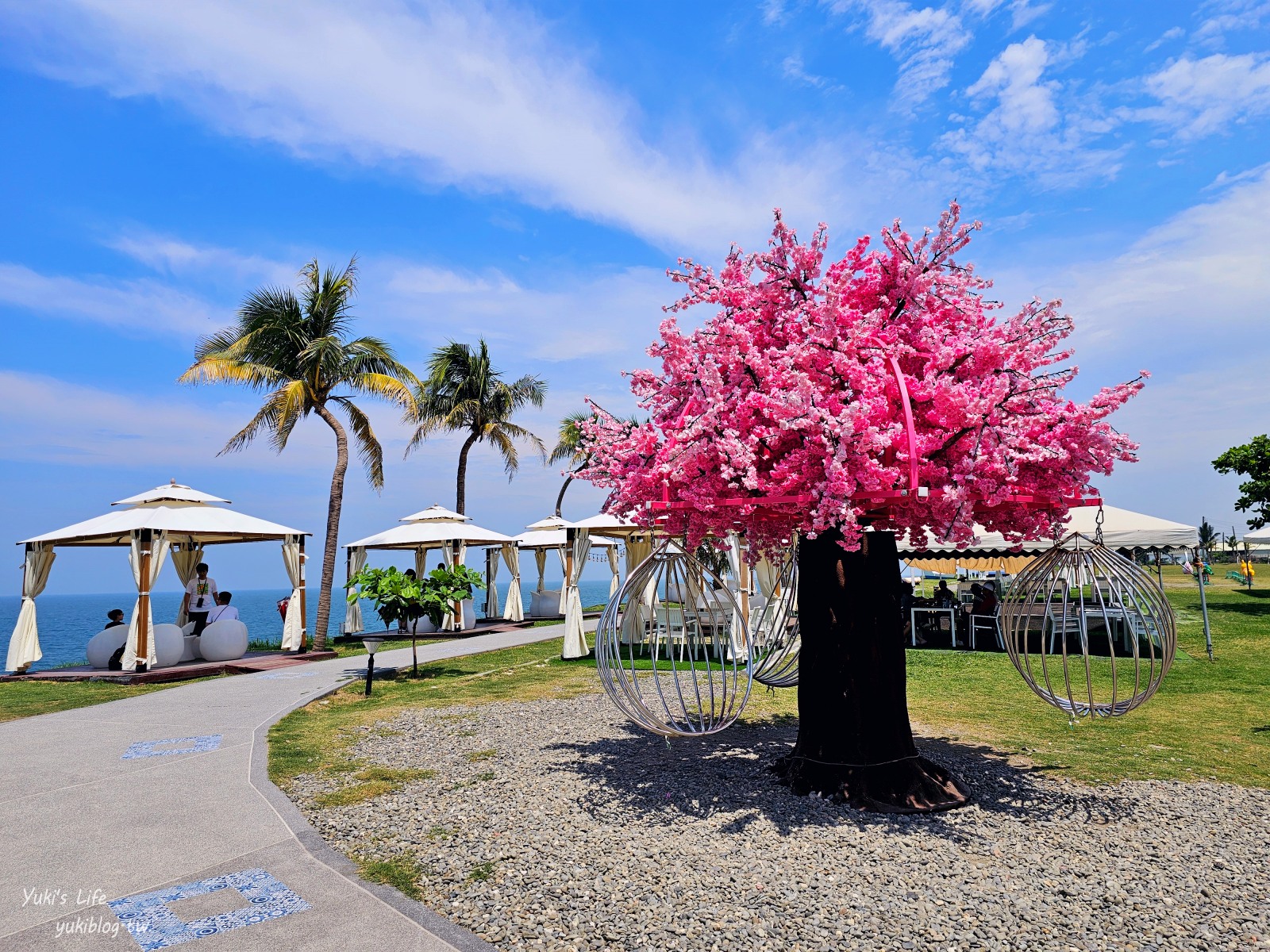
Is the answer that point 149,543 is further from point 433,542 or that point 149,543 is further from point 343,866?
point 343,866

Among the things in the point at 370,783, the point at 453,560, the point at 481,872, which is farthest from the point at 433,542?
the point at 481,872

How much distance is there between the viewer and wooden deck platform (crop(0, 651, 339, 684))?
44.8 ft

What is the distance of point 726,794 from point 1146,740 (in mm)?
4916

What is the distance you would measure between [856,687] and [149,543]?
13.7 meters

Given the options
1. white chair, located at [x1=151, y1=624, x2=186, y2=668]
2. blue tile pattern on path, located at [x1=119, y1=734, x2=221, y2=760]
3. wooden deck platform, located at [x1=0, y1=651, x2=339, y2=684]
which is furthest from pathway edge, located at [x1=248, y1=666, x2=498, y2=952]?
white chair, located at [x1=151, y1=624, x2=186, y2=668]

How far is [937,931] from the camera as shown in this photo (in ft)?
12.4

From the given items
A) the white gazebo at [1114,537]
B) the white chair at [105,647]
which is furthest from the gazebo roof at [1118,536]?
the white chair at [105,647]

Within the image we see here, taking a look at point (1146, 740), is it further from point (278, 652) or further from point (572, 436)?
point (572, 436)

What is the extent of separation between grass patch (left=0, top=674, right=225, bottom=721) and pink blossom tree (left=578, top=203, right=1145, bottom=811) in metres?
10.00

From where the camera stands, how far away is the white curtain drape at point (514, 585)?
2467cm

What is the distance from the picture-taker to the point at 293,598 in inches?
691

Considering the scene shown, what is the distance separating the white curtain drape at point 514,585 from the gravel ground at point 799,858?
1752 cm

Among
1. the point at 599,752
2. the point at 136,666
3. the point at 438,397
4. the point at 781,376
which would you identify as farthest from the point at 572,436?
the point at 781,376

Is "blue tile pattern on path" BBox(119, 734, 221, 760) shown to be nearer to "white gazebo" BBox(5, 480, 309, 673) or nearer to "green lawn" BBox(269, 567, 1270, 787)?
"green lawn" BBox(269, 567, 1270, 787)
